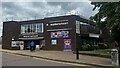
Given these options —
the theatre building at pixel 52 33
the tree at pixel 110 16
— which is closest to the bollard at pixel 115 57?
the tree at pixel 110 16

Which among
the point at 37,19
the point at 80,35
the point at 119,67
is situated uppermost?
the point at 37,19

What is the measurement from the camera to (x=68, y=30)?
4000 centimetres

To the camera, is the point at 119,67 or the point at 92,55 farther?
the point at 92,55

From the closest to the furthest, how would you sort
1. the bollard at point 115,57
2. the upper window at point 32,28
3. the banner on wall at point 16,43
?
the bollard at point 115,57
the upper window at point 32,28
the banner on wall at point 16,43

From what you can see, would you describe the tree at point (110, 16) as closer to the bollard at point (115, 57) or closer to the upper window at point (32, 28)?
the bollard at point (115, 57)

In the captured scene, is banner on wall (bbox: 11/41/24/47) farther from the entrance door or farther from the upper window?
the entrance door

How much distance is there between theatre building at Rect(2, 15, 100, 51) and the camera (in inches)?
1570

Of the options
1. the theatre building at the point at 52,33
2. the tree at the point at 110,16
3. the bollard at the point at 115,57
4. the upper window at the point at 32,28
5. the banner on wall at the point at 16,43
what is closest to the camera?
the tree at the point at 110,16

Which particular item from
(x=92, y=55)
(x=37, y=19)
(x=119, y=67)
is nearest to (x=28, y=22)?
(x=37, y=19)

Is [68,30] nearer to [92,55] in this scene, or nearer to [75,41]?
[75,41]

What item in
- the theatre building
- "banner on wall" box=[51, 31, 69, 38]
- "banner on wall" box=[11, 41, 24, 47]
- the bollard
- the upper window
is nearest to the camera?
the bollard

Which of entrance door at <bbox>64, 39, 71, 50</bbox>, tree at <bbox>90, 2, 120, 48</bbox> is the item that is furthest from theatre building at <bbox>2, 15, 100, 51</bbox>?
tree at <bbox>90, 2, 120, 48</bbox>

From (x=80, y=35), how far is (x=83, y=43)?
163 centimetres

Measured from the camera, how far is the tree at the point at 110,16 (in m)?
18.9
